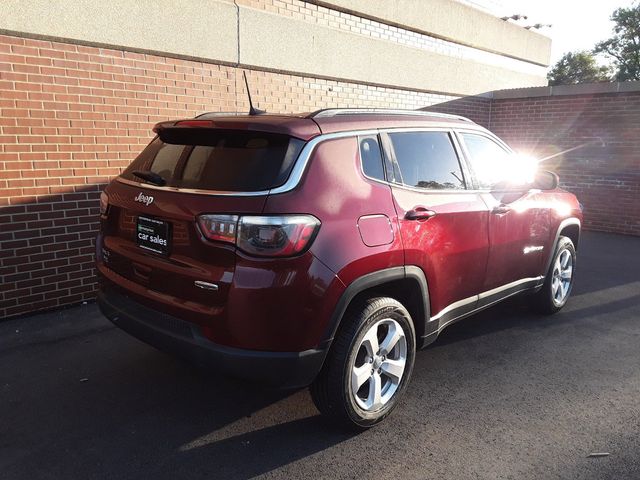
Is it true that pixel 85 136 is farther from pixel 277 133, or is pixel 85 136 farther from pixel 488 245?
pixel 488 245

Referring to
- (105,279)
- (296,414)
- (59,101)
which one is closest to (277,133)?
(105,279)

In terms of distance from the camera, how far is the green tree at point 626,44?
4253cm

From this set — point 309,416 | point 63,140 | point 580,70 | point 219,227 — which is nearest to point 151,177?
point 219,227

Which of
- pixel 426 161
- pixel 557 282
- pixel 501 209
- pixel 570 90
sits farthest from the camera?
pixel 570 90

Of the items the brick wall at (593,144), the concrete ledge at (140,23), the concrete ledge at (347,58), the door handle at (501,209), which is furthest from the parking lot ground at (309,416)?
the brick wall at (593,144)

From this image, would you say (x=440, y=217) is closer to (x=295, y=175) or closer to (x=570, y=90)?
(x=295, y=175)

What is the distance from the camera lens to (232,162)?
2.81 m

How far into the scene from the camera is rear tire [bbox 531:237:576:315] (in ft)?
16.4

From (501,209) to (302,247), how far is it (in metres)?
2.06

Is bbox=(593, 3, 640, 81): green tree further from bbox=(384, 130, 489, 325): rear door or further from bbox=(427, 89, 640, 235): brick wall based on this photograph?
bbox=(384, 130, 489, 325): rear door

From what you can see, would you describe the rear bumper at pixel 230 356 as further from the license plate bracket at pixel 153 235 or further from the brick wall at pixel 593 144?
the brick wall at pixel 593 144

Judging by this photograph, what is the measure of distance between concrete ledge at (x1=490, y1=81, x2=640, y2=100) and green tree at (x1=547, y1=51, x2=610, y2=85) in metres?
39.7

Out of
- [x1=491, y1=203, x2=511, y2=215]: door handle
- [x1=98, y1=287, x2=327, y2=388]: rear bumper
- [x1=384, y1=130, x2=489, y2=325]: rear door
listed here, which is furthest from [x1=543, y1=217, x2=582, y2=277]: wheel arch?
[x1=98, y1=287, x2=327, y2=388]: rear bumper

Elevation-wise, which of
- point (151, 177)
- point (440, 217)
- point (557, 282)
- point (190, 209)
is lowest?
point (557, 282)
